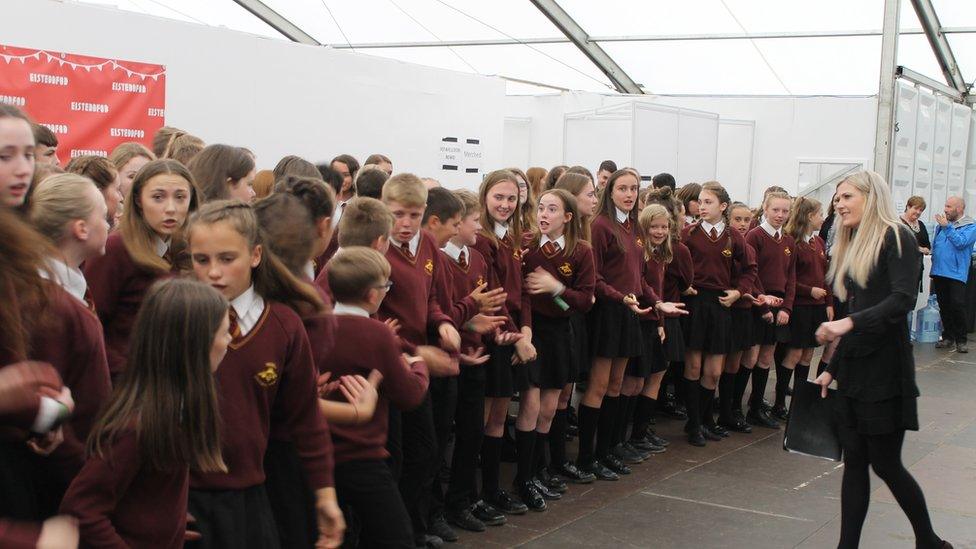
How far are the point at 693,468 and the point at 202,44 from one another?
5091 mm

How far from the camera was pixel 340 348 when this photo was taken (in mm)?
3654

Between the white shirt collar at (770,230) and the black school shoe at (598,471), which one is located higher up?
the white shirt collar at (770,230)

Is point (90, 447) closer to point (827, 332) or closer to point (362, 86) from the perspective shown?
point (827, 332)

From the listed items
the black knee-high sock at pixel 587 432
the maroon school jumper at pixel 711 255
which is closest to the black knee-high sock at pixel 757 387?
the maroon school jumper at pixel 711 255

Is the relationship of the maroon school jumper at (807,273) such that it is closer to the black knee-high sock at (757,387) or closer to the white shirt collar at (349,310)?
the black knee-high sock at (757,387)

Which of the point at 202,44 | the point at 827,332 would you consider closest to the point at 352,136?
the point at 202,44

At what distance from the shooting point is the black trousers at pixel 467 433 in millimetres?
5344

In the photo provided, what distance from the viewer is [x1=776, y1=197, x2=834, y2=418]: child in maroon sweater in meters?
8.53

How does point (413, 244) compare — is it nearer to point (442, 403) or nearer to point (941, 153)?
point (442, 403)

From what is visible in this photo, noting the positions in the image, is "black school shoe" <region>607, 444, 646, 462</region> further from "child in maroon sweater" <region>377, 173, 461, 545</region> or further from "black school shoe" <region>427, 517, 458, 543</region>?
"child in maroon sweater" <region>377, 173, 461, 545</region>

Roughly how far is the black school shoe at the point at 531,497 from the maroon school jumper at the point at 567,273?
994 mm

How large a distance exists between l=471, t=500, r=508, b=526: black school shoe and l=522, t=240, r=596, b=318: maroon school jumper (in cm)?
118

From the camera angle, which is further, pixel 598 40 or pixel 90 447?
pixel 598 40

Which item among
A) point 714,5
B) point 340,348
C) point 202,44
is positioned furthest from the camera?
point 714,5
